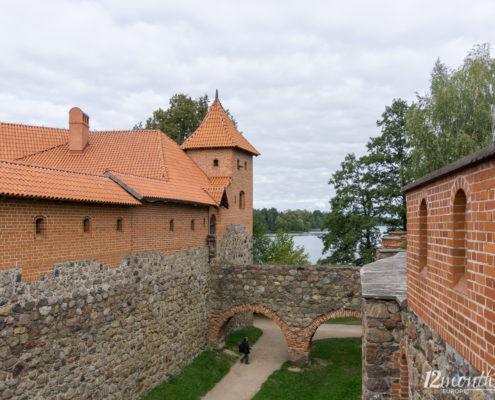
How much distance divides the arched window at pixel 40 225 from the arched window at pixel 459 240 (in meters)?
6.61

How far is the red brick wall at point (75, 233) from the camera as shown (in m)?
6.71

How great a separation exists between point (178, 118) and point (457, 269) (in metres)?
23.9

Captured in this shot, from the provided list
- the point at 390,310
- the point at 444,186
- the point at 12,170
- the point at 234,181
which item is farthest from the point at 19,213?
the point at 234,181

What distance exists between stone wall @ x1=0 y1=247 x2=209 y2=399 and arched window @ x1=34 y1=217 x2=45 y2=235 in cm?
75

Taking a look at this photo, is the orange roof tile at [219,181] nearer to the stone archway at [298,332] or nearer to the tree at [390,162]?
the stone archway at [298,332]

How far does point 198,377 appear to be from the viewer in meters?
12.1

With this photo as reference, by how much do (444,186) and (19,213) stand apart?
20.8ft

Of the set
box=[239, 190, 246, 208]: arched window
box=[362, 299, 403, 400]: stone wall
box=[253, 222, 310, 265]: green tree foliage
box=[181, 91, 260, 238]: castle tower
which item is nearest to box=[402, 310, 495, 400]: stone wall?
box=[362, 299, 403, 400]: stone wall

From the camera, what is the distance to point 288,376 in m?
12.6

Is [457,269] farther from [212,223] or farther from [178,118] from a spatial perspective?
[178,118]

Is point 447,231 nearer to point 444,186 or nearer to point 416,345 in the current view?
→ point 444,186

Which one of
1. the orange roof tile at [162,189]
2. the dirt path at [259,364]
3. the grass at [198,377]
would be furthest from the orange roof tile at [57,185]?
the dirt path at [259,364]

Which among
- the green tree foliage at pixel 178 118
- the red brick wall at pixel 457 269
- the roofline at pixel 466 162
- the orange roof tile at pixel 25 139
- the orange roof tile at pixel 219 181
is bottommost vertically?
the red brick wall at pixel 457 269

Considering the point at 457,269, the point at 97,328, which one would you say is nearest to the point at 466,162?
the point at 457,269
